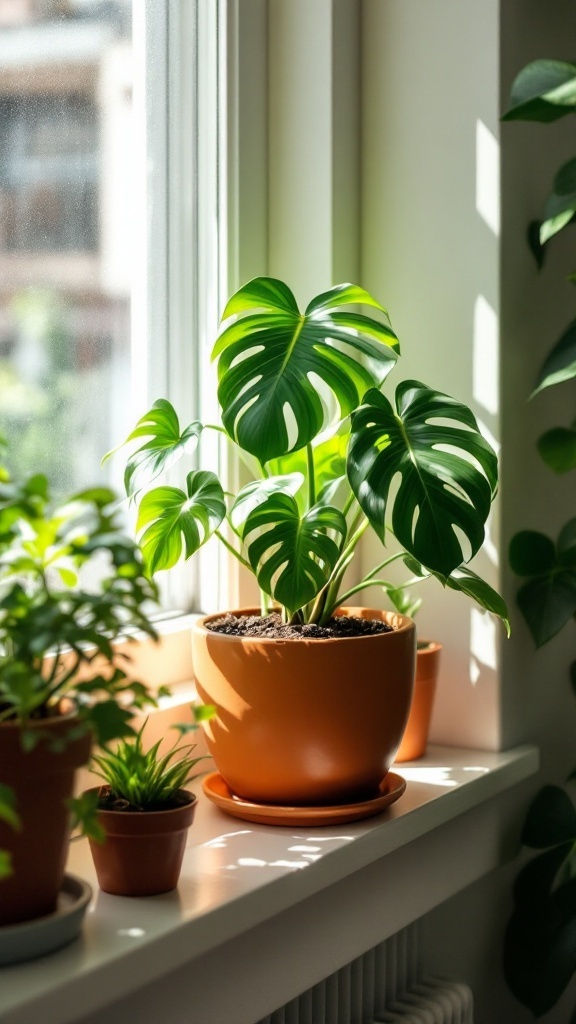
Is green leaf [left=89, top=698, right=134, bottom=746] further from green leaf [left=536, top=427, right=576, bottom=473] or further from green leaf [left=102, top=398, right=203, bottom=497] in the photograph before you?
green leaf [left=536, top=427, right=576, bottom=473]

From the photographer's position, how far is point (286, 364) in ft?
3.97

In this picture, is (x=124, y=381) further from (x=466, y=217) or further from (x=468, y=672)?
(x=468, y=672)

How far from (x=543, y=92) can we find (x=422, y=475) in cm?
56

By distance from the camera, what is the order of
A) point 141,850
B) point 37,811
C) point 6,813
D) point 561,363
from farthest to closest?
point 561,363 < point 141,850 < point 37,811 < point 6,813

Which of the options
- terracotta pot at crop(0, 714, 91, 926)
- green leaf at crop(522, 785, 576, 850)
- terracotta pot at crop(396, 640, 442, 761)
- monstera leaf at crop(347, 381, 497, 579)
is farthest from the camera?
green leaf at crop(522, 785, 576, 850)

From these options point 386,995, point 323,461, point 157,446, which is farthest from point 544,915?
point 157,446

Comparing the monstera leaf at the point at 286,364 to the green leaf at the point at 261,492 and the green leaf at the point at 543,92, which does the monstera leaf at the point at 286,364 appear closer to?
the green leaf at the point at 261,492

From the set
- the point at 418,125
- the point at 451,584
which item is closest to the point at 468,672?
the point at 451,584

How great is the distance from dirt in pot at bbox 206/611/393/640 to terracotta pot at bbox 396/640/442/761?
0.14 meters

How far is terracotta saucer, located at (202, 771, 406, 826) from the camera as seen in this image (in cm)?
124

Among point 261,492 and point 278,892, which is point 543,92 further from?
point 278,892

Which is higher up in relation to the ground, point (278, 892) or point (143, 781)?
point (143, 781)

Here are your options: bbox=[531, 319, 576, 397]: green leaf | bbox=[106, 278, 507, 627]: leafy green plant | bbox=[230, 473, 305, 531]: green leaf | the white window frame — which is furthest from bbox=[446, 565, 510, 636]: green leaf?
the white window frame

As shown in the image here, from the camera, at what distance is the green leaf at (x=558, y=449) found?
1.56 m
